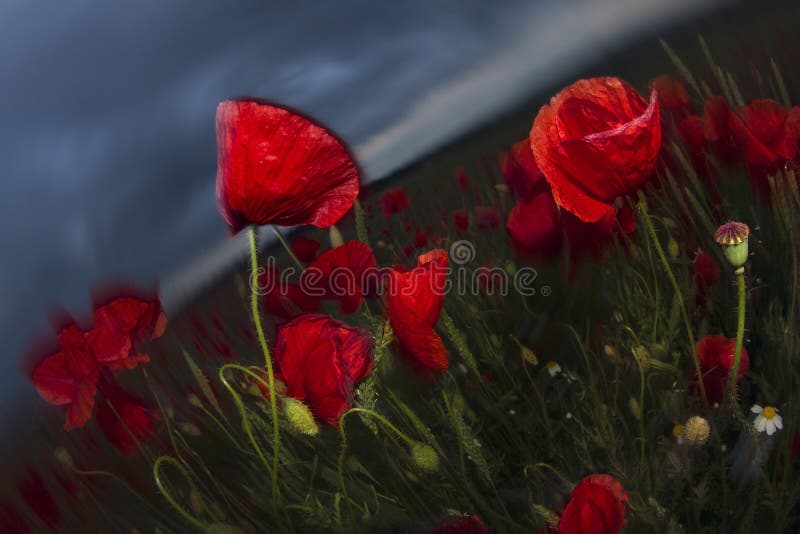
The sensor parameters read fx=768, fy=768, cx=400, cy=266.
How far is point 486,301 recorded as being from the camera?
1.39 m

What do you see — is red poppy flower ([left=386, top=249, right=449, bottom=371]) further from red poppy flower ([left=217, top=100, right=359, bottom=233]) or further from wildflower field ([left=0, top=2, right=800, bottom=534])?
red poppy flower ([left=217, top=100, right=359, bottom=233])

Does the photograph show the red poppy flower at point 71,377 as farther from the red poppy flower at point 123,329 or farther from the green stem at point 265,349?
the green stem at point 265,349

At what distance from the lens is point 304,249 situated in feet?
4.58

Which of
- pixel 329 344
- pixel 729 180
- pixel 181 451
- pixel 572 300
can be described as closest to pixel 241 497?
pixel 181 451

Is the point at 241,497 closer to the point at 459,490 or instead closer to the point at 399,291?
the point at 459,490

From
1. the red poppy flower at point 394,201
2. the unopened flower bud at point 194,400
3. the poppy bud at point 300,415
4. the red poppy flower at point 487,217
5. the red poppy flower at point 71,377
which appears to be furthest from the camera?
the red poppy flower at point 394,201

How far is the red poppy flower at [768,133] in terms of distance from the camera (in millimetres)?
972

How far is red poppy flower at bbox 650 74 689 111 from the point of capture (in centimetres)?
133

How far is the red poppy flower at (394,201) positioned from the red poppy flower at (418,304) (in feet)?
4.09

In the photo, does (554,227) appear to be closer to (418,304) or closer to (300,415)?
(418,304)

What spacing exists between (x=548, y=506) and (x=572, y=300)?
304 millimetres

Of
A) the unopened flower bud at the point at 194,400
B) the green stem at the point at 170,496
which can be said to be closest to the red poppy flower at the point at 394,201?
the unopened flower bud at the point at 194,400

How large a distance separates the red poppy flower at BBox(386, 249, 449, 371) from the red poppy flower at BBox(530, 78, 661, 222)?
0.50ft

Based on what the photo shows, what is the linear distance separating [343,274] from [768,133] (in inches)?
22.7
